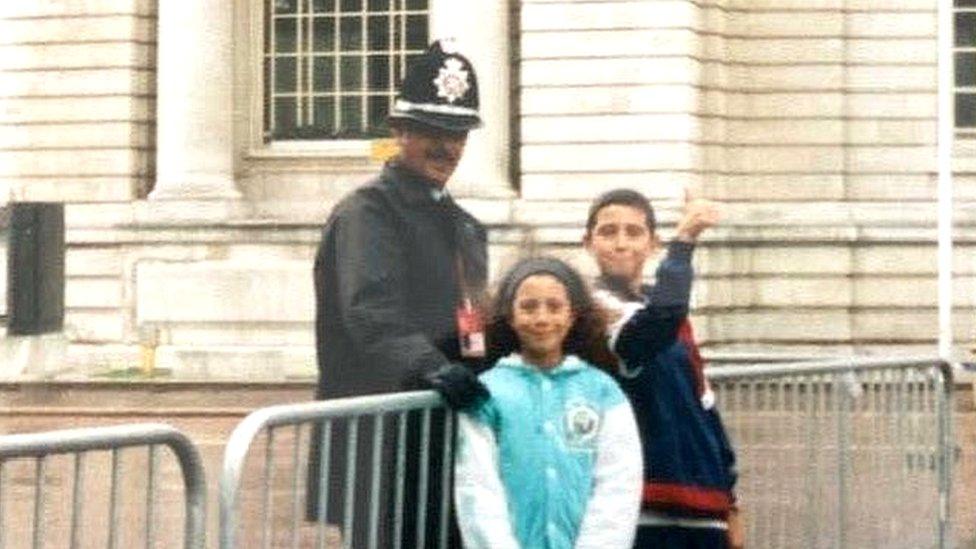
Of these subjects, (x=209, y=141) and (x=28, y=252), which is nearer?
(x=28, y=252)

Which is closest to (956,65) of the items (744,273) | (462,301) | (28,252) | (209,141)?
(744,273)

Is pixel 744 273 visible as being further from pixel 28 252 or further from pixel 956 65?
pixel 28 252

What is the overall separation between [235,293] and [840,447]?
77.1 feet

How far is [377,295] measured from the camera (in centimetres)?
915

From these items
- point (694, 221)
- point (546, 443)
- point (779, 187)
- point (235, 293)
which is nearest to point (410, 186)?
point (694, 221)

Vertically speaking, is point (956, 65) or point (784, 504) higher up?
point (956, 65)

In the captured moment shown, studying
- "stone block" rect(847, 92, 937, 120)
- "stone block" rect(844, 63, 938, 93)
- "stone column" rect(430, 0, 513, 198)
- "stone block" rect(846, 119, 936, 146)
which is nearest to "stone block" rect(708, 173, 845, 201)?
"stone block" rect(846, 119, 936, 146)

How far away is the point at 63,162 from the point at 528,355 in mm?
28791

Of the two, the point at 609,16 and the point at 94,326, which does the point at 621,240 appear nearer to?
the point at 609,16

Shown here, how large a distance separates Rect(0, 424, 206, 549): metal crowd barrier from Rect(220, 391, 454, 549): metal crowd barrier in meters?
0.09

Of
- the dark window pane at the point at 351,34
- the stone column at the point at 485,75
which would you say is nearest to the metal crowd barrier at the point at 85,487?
the stone column at the point at 485,75

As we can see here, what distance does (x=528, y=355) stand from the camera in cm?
866

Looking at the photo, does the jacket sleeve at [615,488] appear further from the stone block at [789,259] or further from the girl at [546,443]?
the stone block at [789,259]

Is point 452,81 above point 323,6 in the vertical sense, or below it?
below
